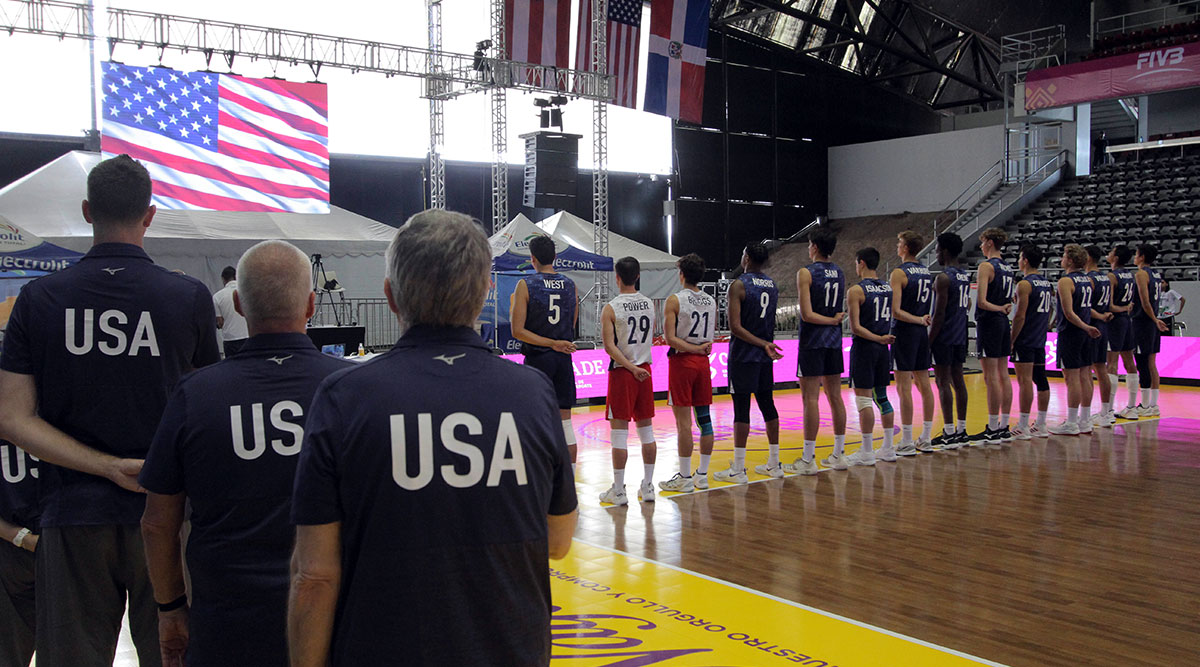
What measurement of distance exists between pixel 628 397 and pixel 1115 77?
1870cm

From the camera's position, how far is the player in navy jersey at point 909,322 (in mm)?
8133

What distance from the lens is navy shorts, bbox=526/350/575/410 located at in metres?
6.40

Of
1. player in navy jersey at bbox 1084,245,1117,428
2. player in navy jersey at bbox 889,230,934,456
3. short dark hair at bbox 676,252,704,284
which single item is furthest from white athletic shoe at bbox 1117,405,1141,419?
short dark hair at bbox 676,252,704,284

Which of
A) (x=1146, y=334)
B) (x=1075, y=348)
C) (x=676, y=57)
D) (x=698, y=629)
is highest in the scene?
(x=676, y=57)

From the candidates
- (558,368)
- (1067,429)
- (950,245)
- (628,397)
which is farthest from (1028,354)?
(558,368)

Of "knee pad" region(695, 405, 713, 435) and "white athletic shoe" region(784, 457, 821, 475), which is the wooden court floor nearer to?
"white athletic shoe" region(784, 457, 821, 475)

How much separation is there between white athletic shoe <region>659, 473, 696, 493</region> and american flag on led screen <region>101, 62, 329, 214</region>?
10.1m

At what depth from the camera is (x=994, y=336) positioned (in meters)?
8.98

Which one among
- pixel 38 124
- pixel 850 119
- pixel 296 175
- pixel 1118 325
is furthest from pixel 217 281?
pixel 850 119

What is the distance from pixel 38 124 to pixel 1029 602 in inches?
658

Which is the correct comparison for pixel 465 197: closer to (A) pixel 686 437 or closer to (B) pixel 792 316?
(B) pixel 792 316

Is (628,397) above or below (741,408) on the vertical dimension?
above

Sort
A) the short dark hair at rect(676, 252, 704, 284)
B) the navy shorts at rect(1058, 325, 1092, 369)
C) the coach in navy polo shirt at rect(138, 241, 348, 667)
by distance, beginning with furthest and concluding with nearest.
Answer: the navy shorts at rect(1058, 325, 1092, 369) < the short dark hair at rect(676, 252, 704, 284) < the coach in navy polo shirt at rect(138, 241, 348, 667)

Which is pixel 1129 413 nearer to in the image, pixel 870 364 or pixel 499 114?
pixel 870 364
